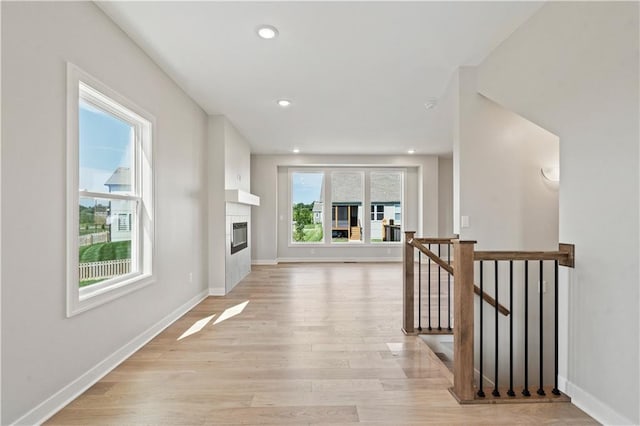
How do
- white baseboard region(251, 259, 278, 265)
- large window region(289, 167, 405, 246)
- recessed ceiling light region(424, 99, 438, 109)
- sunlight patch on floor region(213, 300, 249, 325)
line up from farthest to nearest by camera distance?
large window region(289, 167, 405, 246), white baseboard region(251, 259, 278, 265), recessed ceiling light region(424, 99, 438, 109), sunlight patch on floor region(213, 300, 249, 325)

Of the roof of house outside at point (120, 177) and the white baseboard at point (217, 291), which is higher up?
the roof of house outside at point (120, 177)

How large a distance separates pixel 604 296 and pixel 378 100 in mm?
3142

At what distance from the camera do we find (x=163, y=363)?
100 inches

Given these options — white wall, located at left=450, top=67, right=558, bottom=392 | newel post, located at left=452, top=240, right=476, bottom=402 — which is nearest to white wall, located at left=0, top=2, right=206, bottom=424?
newel post, located at left=452, top=240, right=476, bottom=402

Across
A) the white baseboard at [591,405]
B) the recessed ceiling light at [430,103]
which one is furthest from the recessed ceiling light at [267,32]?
the white baseboard at [591,405]

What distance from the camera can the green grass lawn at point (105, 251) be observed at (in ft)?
7.74

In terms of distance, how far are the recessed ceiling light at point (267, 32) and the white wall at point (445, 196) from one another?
21.5 feet

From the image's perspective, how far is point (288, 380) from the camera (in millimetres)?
2285

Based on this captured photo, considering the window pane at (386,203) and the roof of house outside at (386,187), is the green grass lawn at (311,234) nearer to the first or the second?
the window pane at (386,203)

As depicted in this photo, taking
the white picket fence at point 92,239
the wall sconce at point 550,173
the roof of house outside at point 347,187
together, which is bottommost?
the white picket fence at point 92,239

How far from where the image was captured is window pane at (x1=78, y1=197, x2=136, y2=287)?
2.34 metres

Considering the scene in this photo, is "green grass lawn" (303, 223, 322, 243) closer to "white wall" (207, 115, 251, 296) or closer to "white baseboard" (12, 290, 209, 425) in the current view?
"white wall" (207, 115, 251, 296)

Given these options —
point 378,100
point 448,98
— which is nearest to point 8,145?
point 378,100

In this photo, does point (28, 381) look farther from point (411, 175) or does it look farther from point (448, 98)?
point (411, 175)
